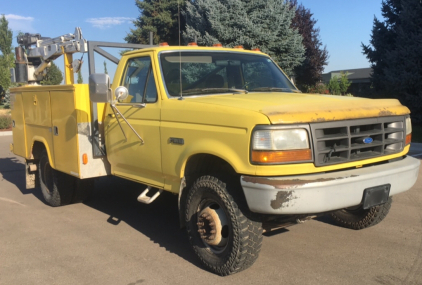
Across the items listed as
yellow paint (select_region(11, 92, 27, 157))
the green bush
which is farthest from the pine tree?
the green bush

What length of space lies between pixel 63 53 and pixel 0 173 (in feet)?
13.3

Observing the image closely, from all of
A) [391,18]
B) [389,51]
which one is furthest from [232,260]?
[391,18]

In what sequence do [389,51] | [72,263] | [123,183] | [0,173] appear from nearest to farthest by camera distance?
[72,263] → [123,183] → [0,173] → [389,51]

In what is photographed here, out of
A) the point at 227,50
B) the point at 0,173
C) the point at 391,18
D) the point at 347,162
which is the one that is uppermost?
the point at 391,18

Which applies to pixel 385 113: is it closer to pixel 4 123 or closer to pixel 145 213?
pixel 145 213

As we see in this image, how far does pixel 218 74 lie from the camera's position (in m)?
5.03

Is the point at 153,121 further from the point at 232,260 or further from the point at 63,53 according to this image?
the point at 63,53

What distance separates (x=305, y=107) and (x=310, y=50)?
26.5m

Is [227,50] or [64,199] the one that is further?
[64,199]

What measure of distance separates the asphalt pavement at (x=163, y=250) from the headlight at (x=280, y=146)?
45.9 inches

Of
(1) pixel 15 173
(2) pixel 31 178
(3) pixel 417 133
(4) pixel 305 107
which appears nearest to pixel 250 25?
(3) pixel 417 133

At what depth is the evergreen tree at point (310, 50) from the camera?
93.1 feet

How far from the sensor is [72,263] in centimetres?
445

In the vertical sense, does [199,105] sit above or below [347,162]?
above
